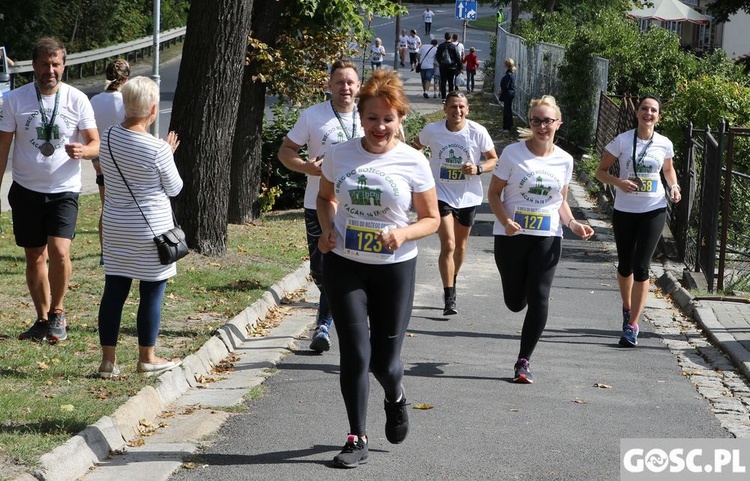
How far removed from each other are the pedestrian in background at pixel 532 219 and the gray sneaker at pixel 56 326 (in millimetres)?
3028

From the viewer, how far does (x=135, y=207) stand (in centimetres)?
689

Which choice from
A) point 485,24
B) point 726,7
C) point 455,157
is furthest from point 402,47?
point 455,157

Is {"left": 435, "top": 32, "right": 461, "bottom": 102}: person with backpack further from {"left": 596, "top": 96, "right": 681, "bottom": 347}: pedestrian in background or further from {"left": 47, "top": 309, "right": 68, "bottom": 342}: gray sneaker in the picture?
{"left": 47, "top": 309, "right": 68, "bottom": 342}: gray sneaker

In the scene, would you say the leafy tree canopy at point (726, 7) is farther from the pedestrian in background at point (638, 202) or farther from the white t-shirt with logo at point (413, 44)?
the pedestrian in background at point (638, 202)

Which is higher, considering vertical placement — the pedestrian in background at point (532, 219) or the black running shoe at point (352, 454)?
the pedestrian in background at point (532, 219)

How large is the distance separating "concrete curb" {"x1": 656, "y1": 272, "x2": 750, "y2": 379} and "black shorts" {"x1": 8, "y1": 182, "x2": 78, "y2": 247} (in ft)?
16.2

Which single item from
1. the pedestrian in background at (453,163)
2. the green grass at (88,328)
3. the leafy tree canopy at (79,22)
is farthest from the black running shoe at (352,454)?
the leafy tree canopy at (79,22)

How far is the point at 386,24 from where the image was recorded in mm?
73812

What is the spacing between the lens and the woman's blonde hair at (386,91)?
225 inches

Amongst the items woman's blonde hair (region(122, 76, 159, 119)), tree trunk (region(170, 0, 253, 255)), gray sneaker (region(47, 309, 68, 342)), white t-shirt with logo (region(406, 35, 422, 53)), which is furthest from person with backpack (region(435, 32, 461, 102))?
woman's blonde hair (region(122, 76, 159, 119))

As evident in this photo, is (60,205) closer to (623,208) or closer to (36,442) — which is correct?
(36,442)

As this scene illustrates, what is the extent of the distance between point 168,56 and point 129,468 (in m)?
44.9

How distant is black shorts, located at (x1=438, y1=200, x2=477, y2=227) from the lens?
33.7 feet

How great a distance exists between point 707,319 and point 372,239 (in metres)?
5.49
